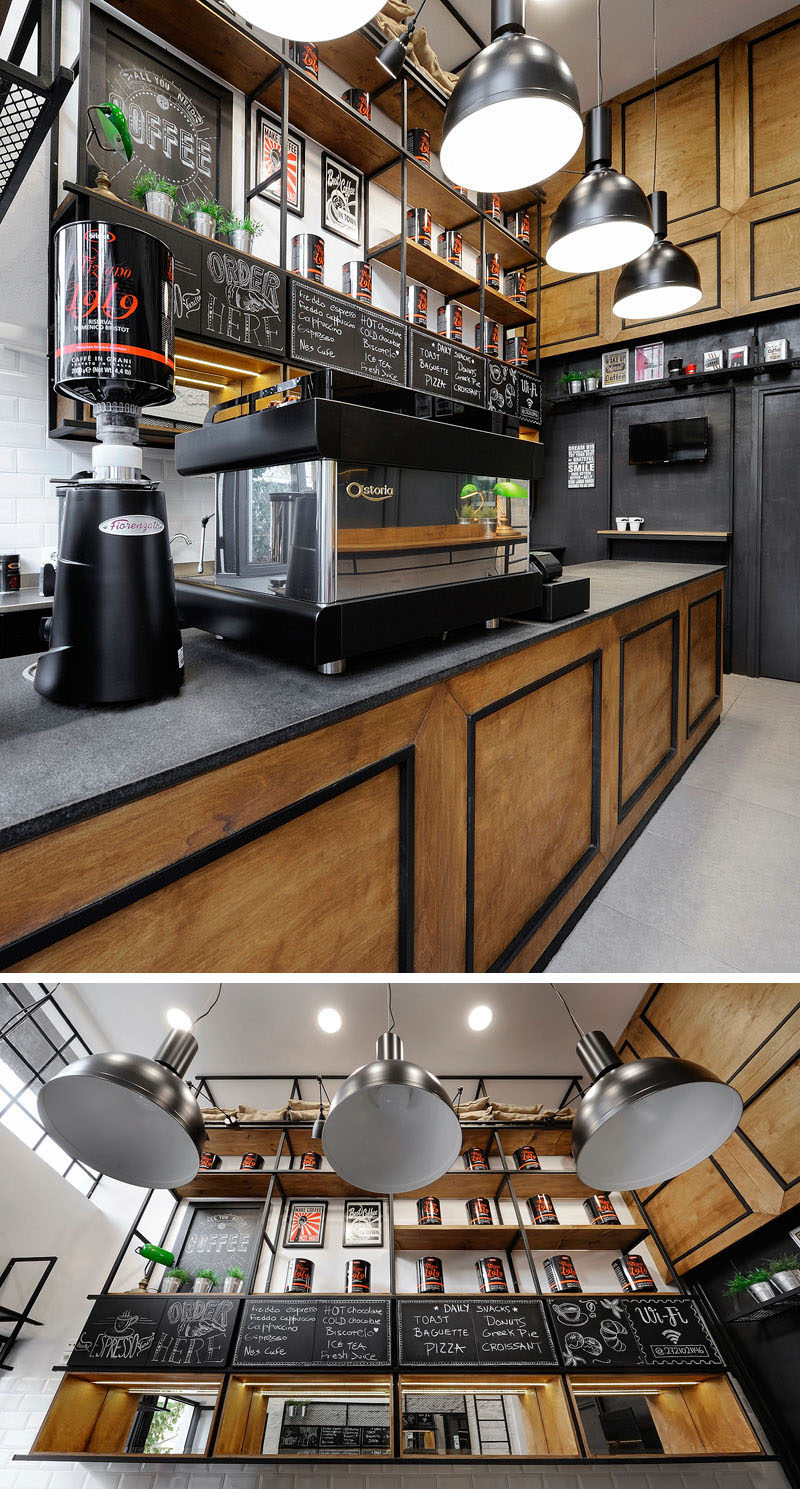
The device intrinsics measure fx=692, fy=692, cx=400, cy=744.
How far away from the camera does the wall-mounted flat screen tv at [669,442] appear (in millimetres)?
5277

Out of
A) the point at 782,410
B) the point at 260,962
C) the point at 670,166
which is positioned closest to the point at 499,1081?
the point at 260,962

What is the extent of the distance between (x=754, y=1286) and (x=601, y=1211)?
843 mm

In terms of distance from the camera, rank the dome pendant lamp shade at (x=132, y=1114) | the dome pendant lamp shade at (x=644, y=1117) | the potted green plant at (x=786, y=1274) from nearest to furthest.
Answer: the dome pendant lamp shade at (x=132, y=1114), the dome pendant lamp shade at (x=644, y=1117), the potted green plant at (x=786, y=1274)

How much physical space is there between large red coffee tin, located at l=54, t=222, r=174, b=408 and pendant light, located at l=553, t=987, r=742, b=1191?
120cm

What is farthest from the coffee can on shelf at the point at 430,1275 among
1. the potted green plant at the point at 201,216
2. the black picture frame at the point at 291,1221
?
the potted green plant at the point at 201,216

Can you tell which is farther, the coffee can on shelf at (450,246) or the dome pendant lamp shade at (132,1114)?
the coffee can on shelf at (450,246)

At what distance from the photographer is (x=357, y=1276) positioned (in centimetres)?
310

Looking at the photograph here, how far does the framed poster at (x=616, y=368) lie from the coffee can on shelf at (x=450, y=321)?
1492 mm

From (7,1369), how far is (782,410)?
6.46 m

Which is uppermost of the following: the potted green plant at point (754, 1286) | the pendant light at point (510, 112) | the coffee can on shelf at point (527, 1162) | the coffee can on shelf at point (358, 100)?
the coffee can on shelf at point (358, 100)

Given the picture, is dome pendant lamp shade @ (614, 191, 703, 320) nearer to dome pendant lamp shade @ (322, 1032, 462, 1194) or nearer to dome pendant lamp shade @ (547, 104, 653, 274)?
dome pendant lamp shade @ (547, 104, 653, 274)

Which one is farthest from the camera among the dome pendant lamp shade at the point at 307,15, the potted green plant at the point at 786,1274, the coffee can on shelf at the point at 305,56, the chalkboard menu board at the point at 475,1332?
the coffee can on shelf at the point at 305,56

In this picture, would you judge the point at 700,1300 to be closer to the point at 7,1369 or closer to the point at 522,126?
the point at 7,1369

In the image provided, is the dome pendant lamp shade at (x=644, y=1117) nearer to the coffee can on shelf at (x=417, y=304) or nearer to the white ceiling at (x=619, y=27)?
the coffee can on shelf at (x=417, y=304)
